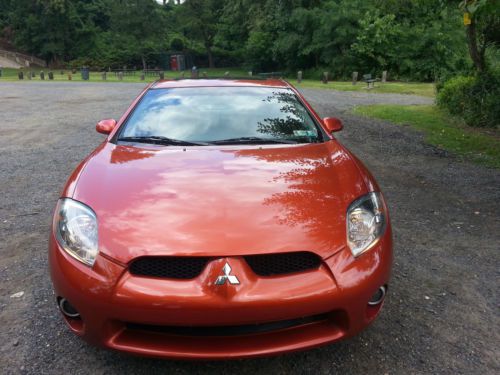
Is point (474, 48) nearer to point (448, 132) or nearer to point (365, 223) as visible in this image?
point (448, 132)

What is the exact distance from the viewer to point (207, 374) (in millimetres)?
2279

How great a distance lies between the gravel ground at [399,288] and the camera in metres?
2.35

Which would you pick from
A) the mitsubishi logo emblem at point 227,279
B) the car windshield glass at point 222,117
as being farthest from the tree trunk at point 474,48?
the mitsubishi logo emblem at point 227,279

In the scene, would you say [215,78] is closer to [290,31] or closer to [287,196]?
[287,196]

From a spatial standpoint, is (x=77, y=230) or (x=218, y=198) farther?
(x=218, y=198)

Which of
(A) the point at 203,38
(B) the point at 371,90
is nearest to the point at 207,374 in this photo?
(B) the point at 371,90

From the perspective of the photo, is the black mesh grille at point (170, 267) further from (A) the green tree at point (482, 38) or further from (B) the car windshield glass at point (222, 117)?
(A) the green tree at point (482, 38)

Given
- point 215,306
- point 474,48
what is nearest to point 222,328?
point 215,306

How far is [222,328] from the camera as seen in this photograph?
202cm

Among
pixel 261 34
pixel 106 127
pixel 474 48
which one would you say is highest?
pixel 261 34

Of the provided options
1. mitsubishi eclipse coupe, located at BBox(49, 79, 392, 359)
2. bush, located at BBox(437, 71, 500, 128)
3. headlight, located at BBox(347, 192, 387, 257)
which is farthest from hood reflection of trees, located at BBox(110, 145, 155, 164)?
bush, located at BBox(437, 71, 500, 128)

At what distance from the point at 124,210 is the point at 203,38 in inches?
2189

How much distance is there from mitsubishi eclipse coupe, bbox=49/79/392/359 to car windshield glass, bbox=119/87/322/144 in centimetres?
54

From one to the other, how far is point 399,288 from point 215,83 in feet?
7.70
